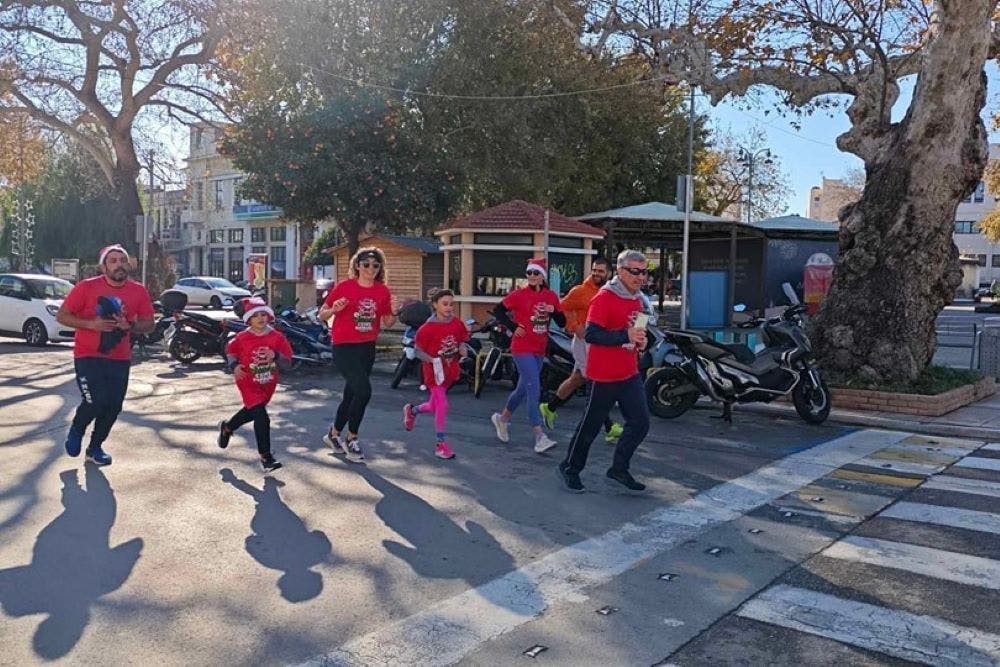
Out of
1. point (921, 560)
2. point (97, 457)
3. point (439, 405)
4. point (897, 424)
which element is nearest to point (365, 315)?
point (439, 405)

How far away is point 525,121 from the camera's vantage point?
21625 millimetres

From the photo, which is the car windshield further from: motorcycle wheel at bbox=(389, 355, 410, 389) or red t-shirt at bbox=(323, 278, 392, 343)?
red t-shirt at bbox=(323, 278, 392, 343)

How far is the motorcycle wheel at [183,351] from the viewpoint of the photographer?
15188 millimetres

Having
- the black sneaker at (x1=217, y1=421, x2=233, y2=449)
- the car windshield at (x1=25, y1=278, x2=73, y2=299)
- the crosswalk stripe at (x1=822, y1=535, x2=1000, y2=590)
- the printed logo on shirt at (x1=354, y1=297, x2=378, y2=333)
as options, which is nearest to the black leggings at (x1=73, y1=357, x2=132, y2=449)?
the black sneaker at (x1=217, y1=421, x2=233, y2=449)

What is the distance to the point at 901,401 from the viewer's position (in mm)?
10891

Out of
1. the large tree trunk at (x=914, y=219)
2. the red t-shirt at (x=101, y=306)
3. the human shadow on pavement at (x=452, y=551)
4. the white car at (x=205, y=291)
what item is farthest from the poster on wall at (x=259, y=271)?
the human shadow on pavement at (x=452, y=551)

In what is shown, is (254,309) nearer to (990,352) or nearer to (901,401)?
(901,401)

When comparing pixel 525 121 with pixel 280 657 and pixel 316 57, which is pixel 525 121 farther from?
pixel 280 657

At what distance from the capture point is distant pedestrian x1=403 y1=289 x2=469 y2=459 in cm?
797

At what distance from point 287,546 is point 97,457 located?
287 centimetres

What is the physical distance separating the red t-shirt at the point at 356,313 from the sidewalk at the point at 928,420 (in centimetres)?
547

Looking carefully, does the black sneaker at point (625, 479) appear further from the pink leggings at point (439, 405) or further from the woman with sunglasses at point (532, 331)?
the pink leggings at point (439, 405)

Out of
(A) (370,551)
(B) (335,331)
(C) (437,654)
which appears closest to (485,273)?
(B) (335,331)

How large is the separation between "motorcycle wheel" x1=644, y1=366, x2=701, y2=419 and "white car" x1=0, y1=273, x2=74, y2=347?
1298 centimetres
